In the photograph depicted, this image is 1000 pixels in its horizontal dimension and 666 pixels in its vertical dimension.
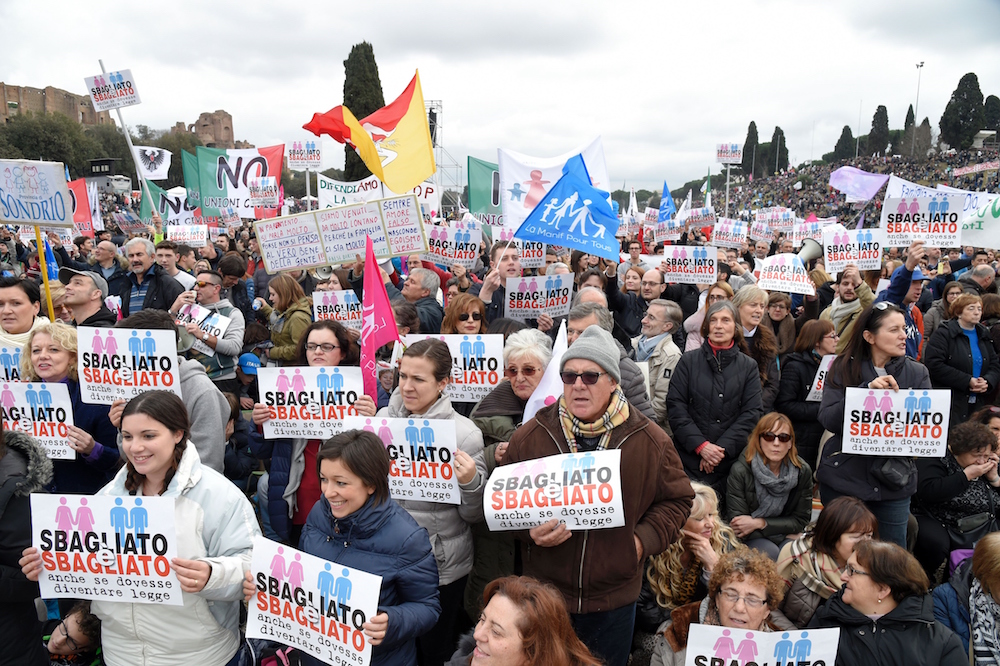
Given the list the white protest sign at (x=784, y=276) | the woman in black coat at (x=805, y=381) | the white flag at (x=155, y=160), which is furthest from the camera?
the white flag at (x=155, y=160)

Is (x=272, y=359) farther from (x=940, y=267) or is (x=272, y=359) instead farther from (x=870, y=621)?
(x=940, y=267)

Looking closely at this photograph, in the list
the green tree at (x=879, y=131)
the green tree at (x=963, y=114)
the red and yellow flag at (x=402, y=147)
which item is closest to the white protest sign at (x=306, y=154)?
the red and yellow flag at (x=402, y=147)

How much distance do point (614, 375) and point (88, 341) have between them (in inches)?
124

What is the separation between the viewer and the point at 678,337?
7.08m

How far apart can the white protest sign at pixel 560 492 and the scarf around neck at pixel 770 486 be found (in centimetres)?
192

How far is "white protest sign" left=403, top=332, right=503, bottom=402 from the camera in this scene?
15.6ft

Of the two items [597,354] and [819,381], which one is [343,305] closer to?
[597,354]

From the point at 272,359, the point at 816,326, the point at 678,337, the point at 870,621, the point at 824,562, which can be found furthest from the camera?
the point at 678,337

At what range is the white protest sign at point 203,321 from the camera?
223 inches

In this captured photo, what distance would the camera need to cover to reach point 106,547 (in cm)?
274

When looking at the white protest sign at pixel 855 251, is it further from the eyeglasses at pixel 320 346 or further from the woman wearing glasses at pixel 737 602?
the eyeglasses at pixel 320 346

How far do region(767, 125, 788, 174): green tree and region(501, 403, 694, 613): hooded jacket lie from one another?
132m

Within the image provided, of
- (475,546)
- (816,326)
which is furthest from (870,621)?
(816,326)

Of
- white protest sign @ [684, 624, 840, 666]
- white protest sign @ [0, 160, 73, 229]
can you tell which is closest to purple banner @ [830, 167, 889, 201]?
white protest sign @ [684, 624, 840, 666]
